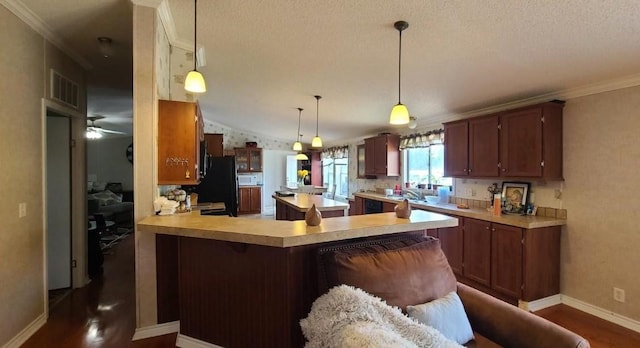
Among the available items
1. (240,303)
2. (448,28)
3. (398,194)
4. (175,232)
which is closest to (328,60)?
(448,28)

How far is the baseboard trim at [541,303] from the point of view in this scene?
308 cm

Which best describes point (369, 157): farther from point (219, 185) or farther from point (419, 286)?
point (419, 286)

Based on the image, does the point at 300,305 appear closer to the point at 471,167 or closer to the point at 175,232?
the point at 175,232

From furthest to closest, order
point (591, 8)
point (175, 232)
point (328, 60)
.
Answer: point (328, 60) → point (175, 232) → point (591, 8)

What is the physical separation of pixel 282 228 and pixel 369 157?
456 cm

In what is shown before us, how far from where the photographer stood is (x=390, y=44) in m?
2.50

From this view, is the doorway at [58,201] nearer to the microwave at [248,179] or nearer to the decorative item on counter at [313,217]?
the decorative item on counter at [313,217]

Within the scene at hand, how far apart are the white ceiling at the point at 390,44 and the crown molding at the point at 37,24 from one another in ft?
0.19

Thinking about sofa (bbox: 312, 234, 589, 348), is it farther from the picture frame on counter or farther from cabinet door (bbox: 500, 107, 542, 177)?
the picture frame on counter

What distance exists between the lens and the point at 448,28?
216 cm

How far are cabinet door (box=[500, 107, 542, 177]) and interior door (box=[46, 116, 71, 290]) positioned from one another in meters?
4.92

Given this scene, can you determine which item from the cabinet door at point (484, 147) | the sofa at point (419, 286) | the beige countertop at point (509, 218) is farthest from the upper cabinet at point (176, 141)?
the cabinet door at point (484, 147)

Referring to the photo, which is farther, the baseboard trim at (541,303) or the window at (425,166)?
the window at (425,166)

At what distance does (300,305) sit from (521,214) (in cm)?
296
